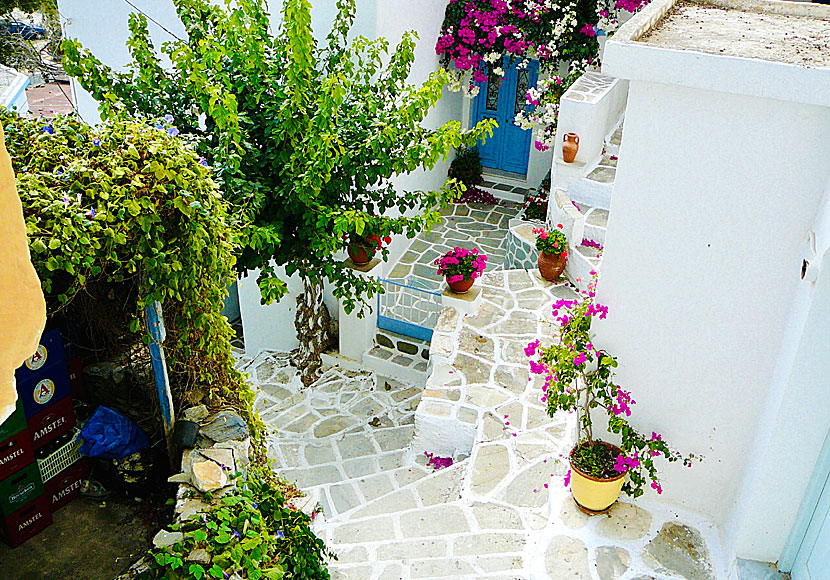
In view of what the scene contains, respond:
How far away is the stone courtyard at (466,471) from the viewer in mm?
5188

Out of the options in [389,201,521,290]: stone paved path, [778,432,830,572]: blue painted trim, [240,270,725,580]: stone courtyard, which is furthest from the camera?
[389,201,521,290]: stone paved path

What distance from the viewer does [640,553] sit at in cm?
507

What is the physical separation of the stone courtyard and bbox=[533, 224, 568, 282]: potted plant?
231 mm

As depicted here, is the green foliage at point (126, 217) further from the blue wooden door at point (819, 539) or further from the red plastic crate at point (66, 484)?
the blue wooden door at point (819, 539)

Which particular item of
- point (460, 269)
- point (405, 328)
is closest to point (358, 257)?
point (405, 328)

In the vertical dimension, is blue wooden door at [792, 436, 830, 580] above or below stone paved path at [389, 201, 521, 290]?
above

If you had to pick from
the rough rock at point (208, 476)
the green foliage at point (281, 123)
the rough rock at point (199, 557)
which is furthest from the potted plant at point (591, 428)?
the rough rock at point (199, 557)

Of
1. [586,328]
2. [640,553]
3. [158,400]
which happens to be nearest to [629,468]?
[640,553]

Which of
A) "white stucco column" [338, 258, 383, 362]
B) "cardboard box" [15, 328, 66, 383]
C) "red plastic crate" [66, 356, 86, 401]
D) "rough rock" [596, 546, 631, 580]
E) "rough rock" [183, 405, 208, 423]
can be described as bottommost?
"white stucco column" [338, 258, 383, 362]

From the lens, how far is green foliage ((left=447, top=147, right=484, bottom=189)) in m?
13.7

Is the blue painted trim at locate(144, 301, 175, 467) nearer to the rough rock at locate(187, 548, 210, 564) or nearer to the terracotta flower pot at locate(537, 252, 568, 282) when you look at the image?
the rough rock at locate(187, 548, 210, 564)

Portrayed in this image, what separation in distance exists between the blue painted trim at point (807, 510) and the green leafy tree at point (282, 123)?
12.8 ft

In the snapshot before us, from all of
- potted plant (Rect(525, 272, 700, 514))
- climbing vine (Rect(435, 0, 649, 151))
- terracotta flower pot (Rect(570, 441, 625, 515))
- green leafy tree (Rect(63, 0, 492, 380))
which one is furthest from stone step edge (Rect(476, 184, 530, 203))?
terracotta flower pot (Rect(570, 441, 625, 515))

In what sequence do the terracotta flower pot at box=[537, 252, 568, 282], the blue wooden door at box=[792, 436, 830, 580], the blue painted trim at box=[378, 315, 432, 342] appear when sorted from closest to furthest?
the blue wooden door at box=[792, 436, 830, 580], the terracotta flower pot at box=[537, 252, 568, 282], the blue painted trim at box=[378, 315, 432, 342]
